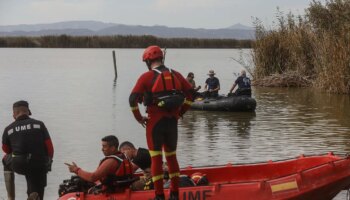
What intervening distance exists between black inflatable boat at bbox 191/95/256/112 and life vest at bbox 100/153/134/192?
1454 cm

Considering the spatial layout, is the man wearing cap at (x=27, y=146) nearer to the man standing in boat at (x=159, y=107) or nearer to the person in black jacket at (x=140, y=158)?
the person in black jacket at (x=140, y=158)

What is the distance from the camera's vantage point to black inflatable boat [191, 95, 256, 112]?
23516mm

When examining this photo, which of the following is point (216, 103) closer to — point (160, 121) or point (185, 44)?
point (160, 121)

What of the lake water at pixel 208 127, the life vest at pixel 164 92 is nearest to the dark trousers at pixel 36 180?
the life vest at pixel 164 92

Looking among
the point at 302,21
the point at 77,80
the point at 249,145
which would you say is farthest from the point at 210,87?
the point at 77,80

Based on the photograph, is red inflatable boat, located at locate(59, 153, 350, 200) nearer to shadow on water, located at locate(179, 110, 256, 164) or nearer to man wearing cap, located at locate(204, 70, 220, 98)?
shadow on water, located at locate(179, 110, 256, 164)

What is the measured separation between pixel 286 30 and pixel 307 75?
97.5 inches

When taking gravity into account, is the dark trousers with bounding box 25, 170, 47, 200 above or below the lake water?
above

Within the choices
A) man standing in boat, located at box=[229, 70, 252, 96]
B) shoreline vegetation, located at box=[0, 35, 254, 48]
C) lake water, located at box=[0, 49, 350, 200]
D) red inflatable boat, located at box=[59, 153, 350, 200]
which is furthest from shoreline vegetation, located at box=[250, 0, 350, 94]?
shoreline vegetation, located at box=[0, 35, 254, 48]

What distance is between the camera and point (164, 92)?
880cm

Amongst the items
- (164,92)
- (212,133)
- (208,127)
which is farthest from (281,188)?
(208,127)

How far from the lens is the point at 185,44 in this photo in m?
85.5

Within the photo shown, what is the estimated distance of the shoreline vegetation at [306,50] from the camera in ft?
98.6

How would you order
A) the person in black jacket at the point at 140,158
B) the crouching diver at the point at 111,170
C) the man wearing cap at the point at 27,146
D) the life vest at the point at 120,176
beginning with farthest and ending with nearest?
the person in black jacket at the point at 140,158 → the man wearing cap at the point at 27,146 → the life vest at the point at 120,176 → the crouching diver at the point at 111,170
